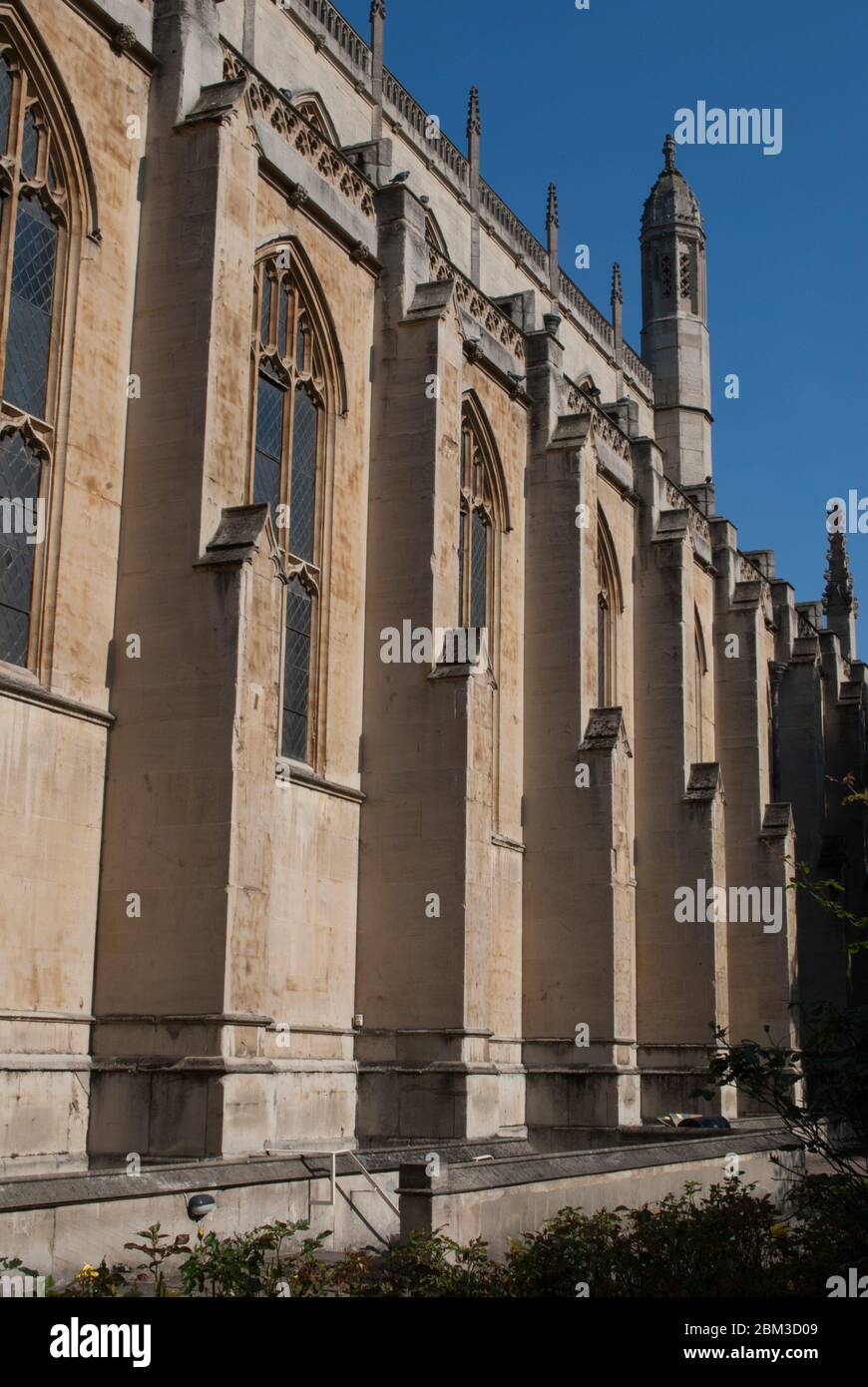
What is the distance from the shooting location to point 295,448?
20.1 metres

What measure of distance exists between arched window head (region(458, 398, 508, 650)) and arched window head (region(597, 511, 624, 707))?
4.73m

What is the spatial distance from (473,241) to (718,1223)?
91.4 ft

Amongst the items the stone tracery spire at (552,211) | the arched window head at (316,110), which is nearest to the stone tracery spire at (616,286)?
the stone tracery spire at (552,211)

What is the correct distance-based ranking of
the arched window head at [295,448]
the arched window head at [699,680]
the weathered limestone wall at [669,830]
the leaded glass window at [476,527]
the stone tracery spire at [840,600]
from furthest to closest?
the stone tracery spire at [840,600] < the arched window head at [699,680] < the weathered limestone wall at [669,830] < the leaded glass window at [476,527] < the arched window head at [295,448]

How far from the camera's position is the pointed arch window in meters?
14.9

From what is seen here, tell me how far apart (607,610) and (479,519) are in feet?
20.6

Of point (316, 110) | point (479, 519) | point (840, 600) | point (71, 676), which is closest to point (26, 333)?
point (71, 676)

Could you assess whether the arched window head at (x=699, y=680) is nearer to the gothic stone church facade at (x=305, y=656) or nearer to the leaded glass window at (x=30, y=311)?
the gothic stone church facade at (x=305, y=656)

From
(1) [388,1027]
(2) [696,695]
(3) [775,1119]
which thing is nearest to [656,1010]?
(3) [775,1119]

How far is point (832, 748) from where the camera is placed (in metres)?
47.0

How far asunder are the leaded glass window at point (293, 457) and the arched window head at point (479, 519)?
479 cm

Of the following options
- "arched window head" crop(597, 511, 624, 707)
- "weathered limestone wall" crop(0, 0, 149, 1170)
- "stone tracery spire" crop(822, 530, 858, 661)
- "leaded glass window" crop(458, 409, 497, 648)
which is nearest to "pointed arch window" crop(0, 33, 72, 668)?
"weathered limestone wall" crop(0, 0, 149, 1170)

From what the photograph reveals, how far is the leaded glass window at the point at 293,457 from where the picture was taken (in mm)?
19391

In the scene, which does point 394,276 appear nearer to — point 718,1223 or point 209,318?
point 209,318
